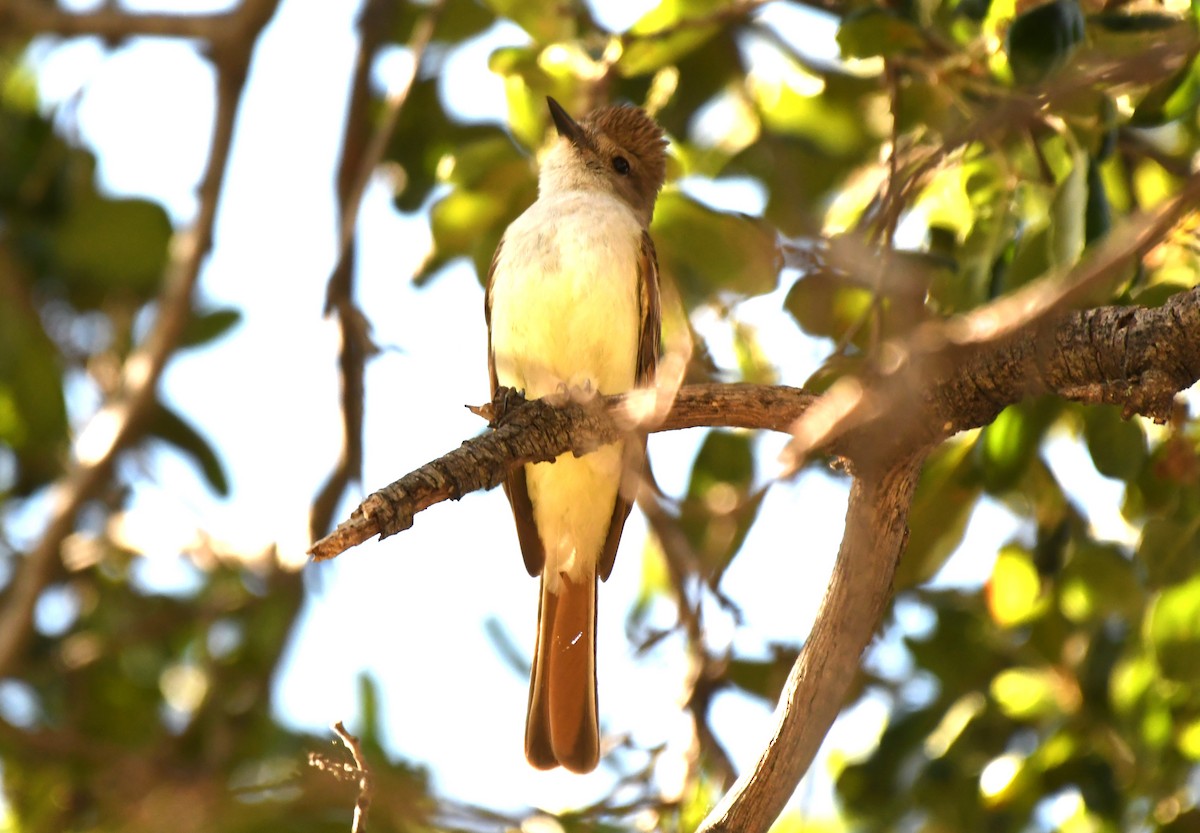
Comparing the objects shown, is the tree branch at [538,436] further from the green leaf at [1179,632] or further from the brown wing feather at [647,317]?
the brown wing feather at [647,317]

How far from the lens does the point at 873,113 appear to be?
14.9 feet

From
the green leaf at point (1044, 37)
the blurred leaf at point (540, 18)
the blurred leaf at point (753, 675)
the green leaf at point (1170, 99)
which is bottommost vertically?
the blurred leaf at point (753, 675)

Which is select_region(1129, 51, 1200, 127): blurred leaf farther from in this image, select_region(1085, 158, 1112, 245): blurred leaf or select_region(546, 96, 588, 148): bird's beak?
select_region(546, 96, 588, 148): bird's beak

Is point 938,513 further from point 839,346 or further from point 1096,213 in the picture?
point 1096,213

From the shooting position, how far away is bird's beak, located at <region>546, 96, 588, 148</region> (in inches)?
182

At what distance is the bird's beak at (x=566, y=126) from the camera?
4.63 metres

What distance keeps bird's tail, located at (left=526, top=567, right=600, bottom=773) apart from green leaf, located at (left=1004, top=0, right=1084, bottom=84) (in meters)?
2.39

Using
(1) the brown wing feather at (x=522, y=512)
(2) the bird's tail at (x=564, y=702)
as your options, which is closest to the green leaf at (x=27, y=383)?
(1) the brown wing feather at (x=522, y=512)

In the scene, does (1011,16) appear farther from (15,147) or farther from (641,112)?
(15,147)

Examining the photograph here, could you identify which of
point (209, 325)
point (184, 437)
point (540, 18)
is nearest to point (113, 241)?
point (209, 325)

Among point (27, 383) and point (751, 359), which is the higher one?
point (27, 383)

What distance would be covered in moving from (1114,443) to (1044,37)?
3.27 ft

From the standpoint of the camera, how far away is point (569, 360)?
4.55m

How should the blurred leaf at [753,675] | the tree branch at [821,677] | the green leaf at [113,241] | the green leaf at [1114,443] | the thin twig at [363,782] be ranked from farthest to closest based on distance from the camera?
the green leaf at [113,241] → the blurred leaf at [753,675] → the green leaf at [1114,443] → the tree branch at [821,677] → the thin twig at [363,782]
